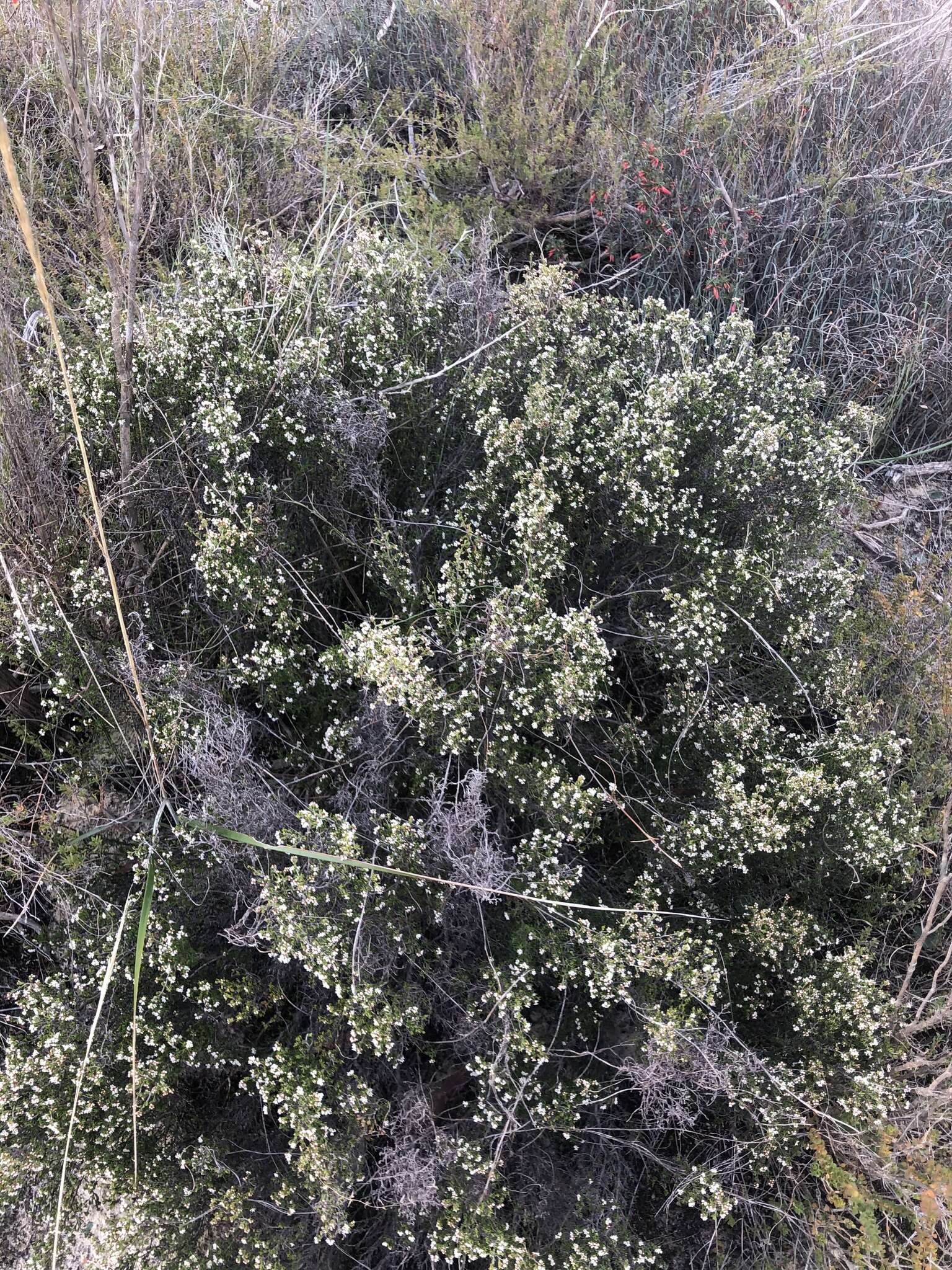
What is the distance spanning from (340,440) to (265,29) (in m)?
2.86

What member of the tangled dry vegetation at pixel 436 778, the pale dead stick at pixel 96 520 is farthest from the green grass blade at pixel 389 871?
the pale dead stick at pixel 96 520

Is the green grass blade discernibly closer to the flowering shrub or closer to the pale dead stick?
the flowering shrub

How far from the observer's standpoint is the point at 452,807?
2.68 metres

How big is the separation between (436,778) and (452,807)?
11cm

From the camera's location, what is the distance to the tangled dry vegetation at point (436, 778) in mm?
2336

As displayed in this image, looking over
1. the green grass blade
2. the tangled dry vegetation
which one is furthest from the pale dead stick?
the green grass blade

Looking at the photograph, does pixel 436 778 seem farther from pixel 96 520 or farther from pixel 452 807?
pixel 96 520

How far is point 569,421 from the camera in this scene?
289 cm

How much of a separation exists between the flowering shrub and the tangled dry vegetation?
17mm

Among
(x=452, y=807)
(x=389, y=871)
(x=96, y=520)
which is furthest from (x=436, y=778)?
(x=96, y=520)

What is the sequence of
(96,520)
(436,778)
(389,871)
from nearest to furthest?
(389,871), (96,520), (436,778)

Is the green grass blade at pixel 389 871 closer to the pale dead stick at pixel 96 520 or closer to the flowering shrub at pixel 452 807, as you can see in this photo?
the flowering shrub at pixel 452 807

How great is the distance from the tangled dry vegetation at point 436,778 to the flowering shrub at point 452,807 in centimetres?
2

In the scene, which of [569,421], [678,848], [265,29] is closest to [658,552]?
[569,421]
